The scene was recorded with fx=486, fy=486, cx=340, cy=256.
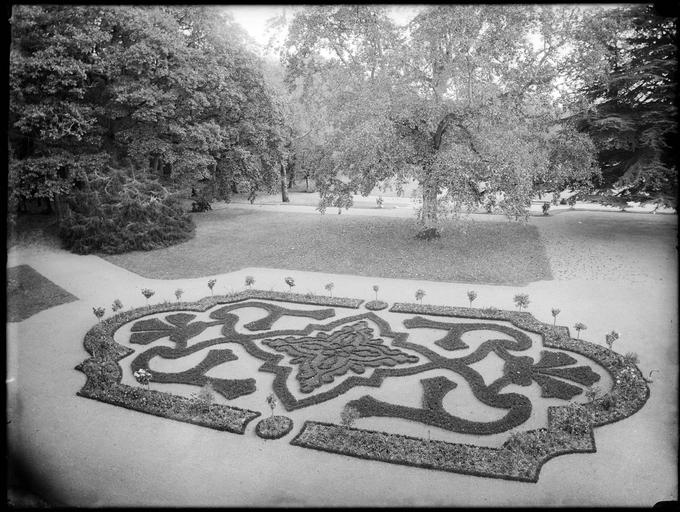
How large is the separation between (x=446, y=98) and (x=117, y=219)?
17.5m

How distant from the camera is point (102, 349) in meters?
13.4

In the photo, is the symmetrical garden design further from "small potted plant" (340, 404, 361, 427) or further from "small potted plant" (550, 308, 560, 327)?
"small potted plant" (550, 308, 560, 327)

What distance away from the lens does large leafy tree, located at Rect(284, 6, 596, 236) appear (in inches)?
827

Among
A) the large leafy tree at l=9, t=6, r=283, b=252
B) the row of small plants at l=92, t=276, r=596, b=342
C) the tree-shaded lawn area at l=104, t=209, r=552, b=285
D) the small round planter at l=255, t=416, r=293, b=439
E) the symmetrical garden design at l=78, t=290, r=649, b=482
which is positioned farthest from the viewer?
the large leafy tree at l=9, t=6, r=283, b=252

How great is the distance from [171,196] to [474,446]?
2265 centimetres

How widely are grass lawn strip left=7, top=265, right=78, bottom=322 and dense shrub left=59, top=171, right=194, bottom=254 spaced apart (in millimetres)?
3994

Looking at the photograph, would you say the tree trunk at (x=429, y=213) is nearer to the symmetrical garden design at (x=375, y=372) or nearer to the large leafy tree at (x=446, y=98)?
the large leafy tree at (x=446, y=98)

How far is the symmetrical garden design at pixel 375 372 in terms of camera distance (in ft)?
30.2

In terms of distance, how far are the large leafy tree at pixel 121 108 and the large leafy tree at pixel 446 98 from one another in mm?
6545

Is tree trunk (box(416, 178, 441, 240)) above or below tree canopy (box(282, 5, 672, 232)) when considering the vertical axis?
below

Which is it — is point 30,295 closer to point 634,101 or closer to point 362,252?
point 362,252

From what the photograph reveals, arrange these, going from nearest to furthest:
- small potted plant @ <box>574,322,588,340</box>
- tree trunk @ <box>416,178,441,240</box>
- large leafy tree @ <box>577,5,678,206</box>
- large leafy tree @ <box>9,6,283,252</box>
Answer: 1. small potted plant @ <box>574,322,588,340</box>
2. tree trunk @ <box>416,178,441,240</box>
3. large leafy tree @ <box>9,6,283,252</box>
4. large leafy tree @ <box>577,5,678,206</box>

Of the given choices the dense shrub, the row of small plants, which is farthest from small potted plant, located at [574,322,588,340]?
the dense shrub

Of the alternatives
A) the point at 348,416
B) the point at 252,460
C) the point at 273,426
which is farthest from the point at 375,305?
the point at 252,460
